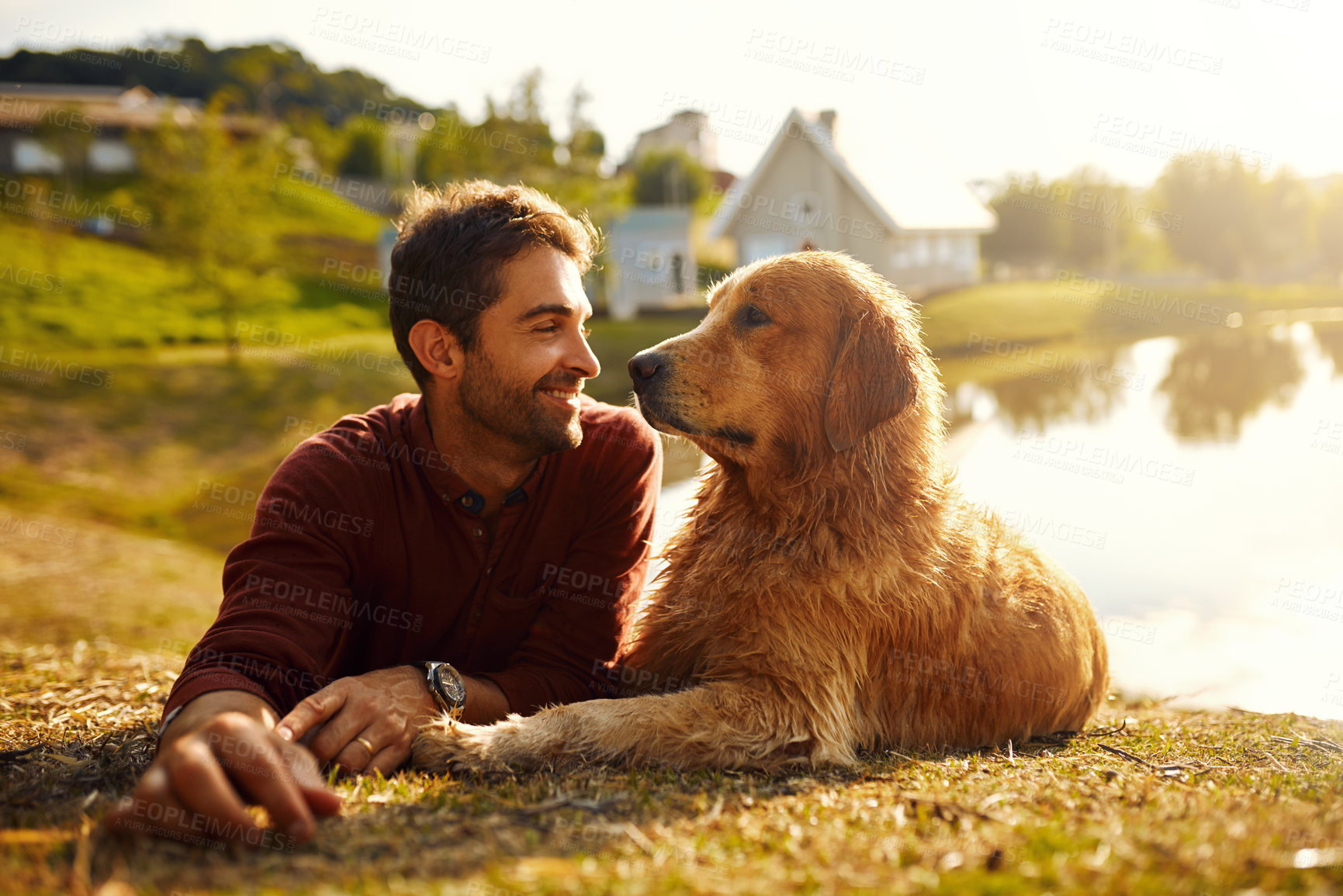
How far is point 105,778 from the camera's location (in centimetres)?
315

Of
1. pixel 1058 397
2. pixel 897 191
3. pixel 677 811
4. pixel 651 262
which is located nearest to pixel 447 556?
pixel 677 811

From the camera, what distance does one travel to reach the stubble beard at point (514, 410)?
392 centimetres

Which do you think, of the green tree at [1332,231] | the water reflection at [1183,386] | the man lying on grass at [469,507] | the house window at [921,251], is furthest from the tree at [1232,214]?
the man lying on grass at [469,507]

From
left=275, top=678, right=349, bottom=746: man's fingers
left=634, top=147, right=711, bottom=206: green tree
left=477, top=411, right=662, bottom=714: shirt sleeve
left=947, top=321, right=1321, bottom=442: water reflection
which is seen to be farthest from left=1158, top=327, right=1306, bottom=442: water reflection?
left=634, top=147, right=711, bottom=206: green tree

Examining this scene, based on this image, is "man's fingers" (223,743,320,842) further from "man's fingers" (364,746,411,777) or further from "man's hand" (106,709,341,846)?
"man's fingers" (364,746,411,777)

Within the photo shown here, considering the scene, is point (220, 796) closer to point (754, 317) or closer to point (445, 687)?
point (445, 687)

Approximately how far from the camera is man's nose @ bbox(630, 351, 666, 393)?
3.65 metres

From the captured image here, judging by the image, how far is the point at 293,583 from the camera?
3.46 meters

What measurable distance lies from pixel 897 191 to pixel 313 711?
21.4 meters

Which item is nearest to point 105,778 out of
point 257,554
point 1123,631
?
point 257,554

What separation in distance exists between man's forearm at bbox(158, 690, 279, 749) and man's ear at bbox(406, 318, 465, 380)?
5.38 feet

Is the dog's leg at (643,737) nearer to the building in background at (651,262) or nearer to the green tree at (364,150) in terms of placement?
the building in background at (651,262)

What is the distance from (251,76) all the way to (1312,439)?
64.5 meters

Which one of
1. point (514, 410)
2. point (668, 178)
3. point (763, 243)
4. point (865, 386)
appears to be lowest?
point (514, 410)
